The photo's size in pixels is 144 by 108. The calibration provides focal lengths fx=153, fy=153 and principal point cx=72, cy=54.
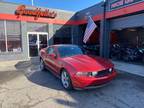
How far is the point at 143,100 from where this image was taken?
4215 millimetres

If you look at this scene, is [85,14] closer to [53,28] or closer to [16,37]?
[53,28]

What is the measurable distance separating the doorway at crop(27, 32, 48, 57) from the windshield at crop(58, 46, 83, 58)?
7240 millimetres

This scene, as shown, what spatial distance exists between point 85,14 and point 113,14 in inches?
160

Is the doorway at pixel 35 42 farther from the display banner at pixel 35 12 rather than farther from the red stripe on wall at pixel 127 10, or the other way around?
the red stripe on wall at pixel 127 10

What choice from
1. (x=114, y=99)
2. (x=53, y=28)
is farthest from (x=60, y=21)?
(x=114, y=99)

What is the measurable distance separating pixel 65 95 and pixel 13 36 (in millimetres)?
9094

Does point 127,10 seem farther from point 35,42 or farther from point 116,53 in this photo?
point 35,42

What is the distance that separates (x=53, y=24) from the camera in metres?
14.0

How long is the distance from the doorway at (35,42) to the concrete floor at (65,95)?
712 centimetres

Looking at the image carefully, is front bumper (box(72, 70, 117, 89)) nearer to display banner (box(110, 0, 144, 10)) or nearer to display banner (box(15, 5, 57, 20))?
display banner (box(110, 0, 144, 10))

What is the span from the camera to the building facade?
9.85 meters

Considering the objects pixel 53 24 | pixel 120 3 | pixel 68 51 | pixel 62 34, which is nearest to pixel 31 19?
pixel 53 24

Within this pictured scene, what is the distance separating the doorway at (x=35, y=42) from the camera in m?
12.9

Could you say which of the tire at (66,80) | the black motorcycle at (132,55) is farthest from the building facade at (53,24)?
the tire at (66,80)
